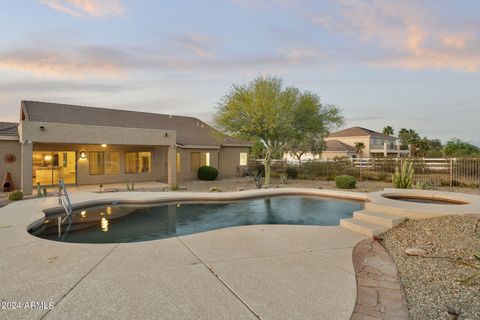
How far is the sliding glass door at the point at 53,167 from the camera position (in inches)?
675

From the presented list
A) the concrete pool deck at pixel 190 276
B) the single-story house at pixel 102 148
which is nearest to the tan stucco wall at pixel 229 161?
the single-story house at pixel 102 148

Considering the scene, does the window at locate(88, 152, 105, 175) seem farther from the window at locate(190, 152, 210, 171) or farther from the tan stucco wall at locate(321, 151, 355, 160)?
the tan stucco wall at locate(321, 151, 355, 160)

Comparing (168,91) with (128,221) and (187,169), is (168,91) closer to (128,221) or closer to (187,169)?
(187,169)

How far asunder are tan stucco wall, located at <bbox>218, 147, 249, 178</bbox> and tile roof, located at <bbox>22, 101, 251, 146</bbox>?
23.3 inches

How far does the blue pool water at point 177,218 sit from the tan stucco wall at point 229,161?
1028 cm

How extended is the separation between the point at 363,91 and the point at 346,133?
36.1m

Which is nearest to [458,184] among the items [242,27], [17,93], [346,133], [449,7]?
[449,7]

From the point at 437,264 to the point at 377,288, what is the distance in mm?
1602

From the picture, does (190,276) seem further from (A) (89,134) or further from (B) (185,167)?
(B) (185,167)

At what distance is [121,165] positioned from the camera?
19.0 metres

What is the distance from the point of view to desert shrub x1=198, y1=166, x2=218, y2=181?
816 inches

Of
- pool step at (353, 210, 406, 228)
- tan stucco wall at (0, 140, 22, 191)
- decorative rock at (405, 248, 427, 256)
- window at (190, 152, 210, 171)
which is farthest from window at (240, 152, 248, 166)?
decorative rock at (405, 248, 427, 256)

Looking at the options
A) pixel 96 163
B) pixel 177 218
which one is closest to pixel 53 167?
pixel 96 163

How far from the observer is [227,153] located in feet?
77.6
